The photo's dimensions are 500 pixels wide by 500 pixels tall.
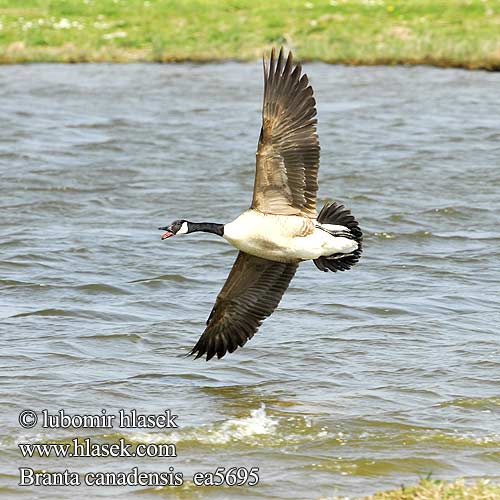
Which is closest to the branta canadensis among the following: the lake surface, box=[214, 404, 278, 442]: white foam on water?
the lake surface

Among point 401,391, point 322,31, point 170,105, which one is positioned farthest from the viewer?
point 322,31

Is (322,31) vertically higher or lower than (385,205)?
higher

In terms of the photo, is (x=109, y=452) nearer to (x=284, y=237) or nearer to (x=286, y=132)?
(x=284, y=237)

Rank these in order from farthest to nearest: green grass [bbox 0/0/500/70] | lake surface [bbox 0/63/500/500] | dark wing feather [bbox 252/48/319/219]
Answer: green grass [bbox 0/0/500/70] → dark wing feather [bbox 252/48/319/219] → lake surface [bbox 0/63/500/500]

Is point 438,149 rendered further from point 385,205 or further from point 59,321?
point 59,321

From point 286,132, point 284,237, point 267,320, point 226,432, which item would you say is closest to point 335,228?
point 284,237

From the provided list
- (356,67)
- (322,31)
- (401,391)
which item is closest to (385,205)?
(401,391)

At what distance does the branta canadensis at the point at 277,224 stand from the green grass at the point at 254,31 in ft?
53.7

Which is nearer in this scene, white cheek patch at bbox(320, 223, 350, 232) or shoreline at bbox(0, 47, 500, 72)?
white cheek patch at bbox(320, 223, 350, 232)

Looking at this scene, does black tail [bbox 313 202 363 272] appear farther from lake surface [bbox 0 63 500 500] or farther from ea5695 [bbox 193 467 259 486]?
ea5695 [bbox 193 467 259 486]

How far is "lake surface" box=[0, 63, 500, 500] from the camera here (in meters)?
6.80

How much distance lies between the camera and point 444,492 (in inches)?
219

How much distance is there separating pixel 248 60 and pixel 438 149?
9.74 meters

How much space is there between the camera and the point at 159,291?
35.0 feet
